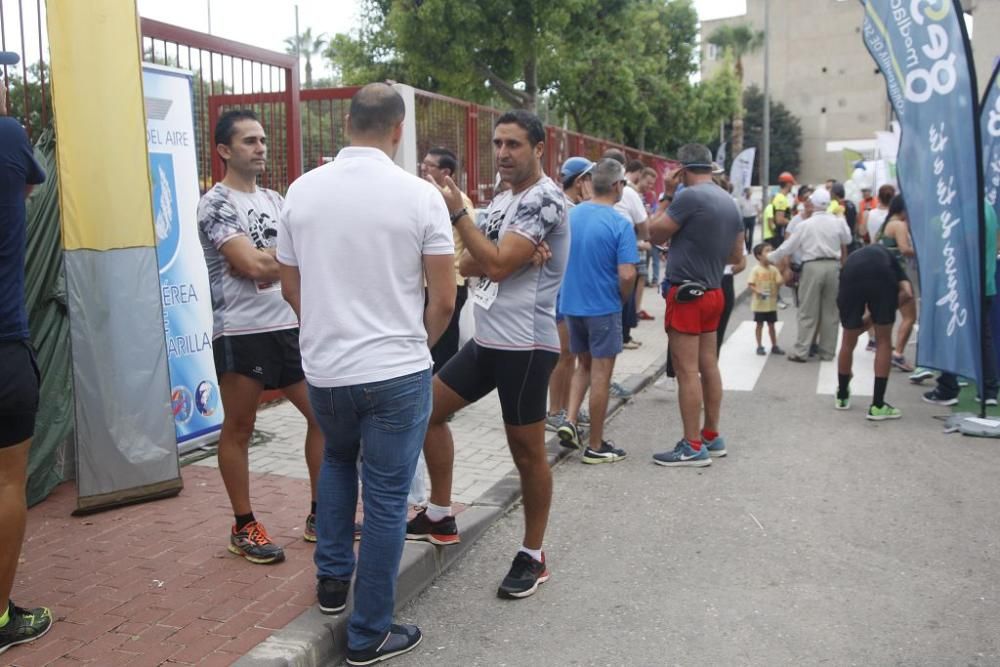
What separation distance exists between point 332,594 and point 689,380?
3271mm

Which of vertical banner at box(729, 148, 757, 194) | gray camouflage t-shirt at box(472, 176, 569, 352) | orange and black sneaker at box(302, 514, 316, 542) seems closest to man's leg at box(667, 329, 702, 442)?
gray camouflage t-shirt at box(472, 176, 569, 352)

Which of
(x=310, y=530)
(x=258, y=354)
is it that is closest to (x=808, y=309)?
(x=310, y=530)

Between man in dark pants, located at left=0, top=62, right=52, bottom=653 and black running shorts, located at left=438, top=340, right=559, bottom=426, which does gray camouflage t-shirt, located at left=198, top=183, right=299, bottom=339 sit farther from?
black running shorts, located at left=438, top=340, right=559, bottom=426

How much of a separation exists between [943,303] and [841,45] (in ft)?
204

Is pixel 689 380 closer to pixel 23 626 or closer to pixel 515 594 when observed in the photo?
pixel 515 594

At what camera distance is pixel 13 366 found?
3240 millimetres

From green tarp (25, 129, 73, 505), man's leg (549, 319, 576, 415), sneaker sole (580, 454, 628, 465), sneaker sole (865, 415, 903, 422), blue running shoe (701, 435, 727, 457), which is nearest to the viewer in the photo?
green tarp (25, 129, 73, 505)

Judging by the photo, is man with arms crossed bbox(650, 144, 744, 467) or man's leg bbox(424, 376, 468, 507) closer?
man's leg bbox(424, 376, 468, 507)

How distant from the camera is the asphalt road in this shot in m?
3.60

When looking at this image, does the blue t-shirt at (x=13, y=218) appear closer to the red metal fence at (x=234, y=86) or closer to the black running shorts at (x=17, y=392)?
the black running shorts at (x=17, y=392)

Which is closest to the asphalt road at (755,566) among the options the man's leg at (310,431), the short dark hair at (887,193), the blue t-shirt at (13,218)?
the man's leg at (310,431)

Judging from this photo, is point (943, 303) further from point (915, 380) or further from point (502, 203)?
point (502, 203)

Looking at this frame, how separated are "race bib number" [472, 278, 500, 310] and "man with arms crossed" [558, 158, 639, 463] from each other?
Answer: 2438 mm

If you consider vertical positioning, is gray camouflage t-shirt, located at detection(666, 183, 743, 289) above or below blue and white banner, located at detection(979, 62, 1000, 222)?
below
